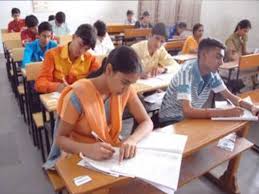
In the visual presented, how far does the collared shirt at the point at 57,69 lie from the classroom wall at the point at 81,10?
193 inches

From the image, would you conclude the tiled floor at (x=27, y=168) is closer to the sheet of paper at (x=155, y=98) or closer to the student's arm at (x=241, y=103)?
the sheet of paper at (x=155, y=98)

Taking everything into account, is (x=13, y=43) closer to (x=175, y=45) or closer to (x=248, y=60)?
(x=175, y=45)

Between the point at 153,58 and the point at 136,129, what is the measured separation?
1614 mm

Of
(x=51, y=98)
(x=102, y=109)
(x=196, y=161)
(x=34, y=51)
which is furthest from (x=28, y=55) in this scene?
(x=196, y=161)

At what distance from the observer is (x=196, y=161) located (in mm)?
1703

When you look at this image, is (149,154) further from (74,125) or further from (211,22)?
(211,22)

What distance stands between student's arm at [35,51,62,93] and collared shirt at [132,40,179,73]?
35.6 inches

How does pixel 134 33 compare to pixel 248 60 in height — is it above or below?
above

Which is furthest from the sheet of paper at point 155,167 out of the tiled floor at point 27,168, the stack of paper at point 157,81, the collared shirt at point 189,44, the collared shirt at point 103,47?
the collared shirt at point 189,44

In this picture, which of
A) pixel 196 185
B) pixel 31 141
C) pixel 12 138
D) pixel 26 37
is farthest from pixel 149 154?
pixel 26 37

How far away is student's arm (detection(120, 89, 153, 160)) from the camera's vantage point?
1.05 m

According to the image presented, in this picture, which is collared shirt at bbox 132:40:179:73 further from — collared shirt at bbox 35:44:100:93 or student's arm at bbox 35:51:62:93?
student's arm at bbox 35:51:62:93

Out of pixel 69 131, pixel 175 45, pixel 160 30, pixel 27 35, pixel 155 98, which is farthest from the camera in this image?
pixel 175 45

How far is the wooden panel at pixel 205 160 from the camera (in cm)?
160
